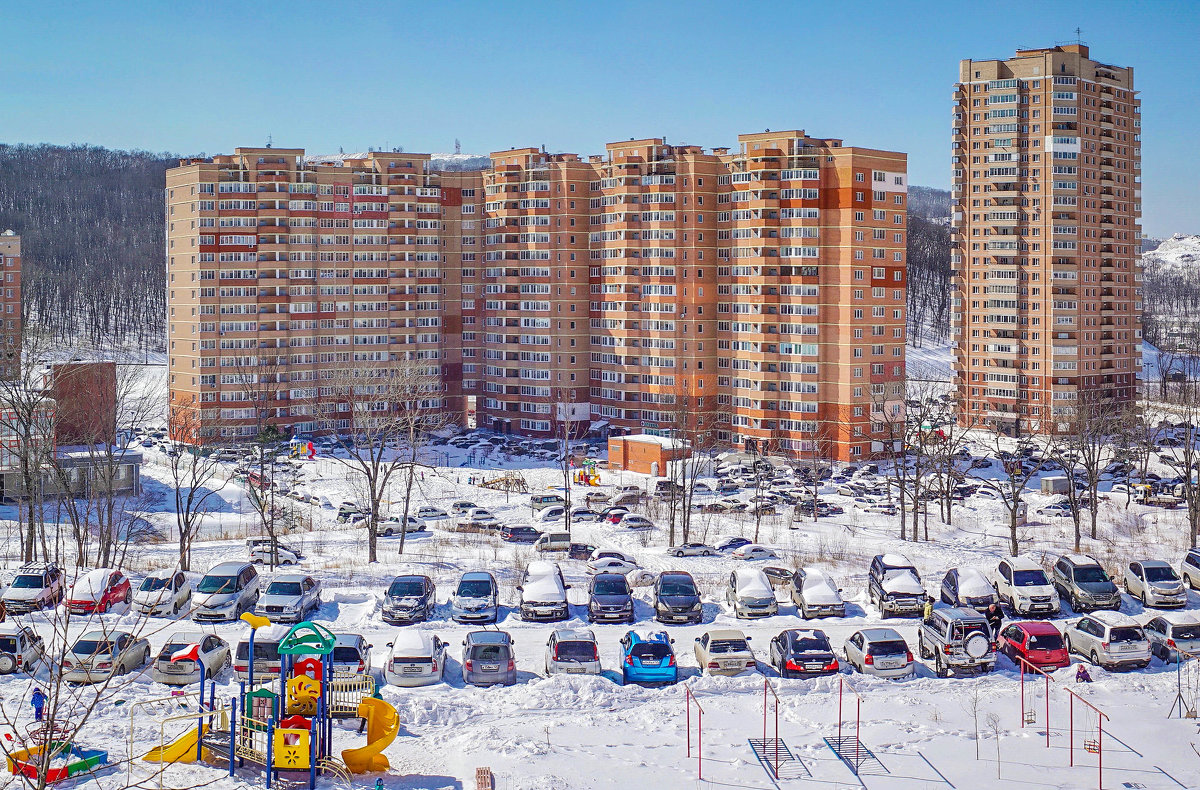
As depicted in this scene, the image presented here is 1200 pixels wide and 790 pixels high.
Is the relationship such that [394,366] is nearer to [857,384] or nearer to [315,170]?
[315,170]

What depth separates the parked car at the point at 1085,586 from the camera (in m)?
34.9

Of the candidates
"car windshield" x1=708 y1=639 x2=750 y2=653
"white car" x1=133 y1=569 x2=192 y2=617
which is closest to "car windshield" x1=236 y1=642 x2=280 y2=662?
"white car" x1=133 y1=569 x2=192 y2=617

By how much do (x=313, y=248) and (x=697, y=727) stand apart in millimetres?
77170

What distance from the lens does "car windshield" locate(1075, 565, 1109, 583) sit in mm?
35688

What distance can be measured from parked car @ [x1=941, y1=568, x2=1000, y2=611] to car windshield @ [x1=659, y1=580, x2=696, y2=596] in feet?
25.0

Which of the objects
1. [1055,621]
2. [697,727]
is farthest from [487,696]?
[1055,621]

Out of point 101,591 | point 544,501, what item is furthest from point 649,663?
point 544,501

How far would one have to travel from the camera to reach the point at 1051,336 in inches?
3989

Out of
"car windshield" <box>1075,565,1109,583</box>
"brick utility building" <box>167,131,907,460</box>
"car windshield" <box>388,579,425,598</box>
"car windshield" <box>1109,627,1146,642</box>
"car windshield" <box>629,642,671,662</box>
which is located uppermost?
"brick utility building" <box>167,131,907,460</box>

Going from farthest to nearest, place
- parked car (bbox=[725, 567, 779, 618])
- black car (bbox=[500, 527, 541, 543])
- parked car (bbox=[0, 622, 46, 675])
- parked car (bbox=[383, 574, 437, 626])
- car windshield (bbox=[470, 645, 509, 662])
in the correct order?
black car (bbox=[500, 527, 541, 543]) → parked car (bbox=[725, 567, 779, 618]) → parked car (bbox=[383, 574, 437, 626]) → car windshield (bbox=[470, 645, 509, 662]) → parked car (bbox=[0, 622, 46, 675])

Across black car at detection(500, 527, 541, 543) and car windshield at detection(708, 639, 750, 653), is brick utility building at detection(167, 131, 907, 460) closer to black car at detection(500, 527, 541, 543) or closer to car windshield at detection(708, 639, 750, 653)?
black car at detection(500, 527, 541, 543)

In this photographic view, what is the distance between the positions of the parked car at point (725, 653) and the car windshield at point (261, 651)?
10222 millimetres

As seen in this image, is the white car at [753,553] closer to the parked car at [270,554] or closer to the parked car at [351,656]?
the parked car at [270,554]

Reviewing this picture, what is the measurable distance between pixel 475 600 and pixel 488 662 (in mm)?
6429
